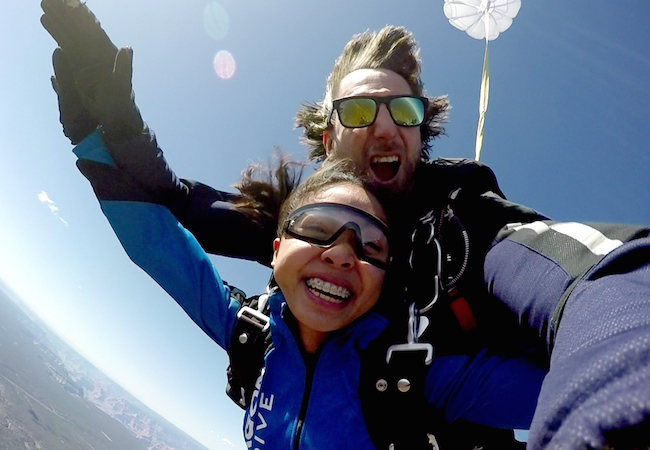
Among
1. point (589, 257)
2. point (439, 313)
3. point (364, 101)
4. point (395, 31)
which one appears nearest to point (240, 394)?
point (439, 313)

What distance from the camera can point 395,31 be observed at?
2424mm

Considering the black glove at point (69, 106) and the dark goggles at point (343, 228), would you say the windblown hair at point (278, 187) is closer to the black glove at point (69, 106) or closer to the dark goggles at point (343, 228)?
the dark goggles at point (343, 228)

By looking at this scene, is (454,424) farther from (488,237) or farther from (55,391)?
(55,391)

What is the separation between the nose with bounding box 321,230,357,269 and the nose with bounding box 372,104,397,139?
70cm

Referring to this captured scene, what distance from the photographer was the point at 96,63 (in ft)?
5.18

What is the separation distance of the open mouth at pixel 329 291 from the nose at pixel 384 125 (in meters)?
0.94

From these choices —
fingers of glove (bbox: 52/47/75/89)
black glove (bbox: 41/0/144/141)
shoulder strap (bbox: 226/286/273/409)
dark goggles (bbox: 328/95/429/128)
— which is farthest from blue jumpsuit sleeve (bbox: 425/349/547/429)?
fingers of glove (bbox: 52/47/75/89)

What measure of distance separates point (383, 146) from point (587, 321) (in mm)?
1542

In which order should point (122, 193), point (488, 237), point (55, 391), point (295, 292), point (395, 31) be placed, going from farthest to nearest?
point (55, 391) < point (395, 31) < point (122, 193) < point (295, 292) < point (488, 237)

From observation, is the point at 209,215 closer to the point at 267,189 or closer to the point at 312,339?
the point at 267,189

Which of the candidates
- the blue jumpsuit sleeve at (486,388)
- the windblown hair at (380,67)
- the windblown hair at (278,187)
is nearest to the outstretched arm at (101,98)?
the windblown hair at (278,187)

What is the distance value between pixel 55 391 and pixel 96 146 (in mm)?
160541

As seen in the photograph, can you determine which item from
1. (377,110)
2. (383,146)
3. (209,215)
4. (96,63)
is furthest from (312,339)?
(96,63)

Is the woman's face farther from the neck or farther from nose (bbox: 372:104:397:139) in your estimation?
nose (bbox: 372:104:397:139)
